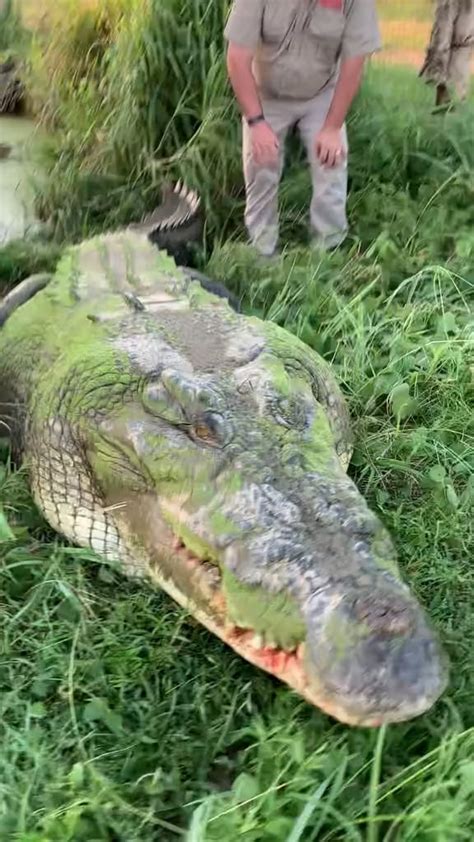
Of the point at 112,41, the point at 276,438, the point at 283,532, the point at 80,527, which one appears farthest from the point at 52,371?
the point at 112,41

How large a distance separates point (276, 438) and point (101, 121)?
3578 millimetres

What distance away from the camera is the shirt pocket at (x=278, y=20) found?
4219 mm

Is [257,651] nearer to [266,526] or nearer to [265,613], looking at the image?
[265,613]

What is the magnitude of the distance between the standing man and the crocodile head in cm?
187

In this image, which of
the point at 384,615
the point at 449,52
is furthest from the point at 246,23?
the point at 384,615

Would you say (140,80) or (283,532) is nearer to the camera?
(283,532)

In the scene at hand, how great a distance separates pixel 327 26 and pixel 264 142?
0.60 metres

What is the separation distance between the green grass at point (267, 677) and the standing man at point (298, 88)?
305 mm

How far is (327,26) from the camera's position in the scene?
14.0ft

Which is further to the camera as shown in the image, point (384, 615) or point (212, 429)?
point (212, 429)

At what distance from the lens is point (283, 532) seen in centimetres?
212

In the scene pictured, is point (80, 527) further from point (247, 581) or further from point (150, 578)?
point (247, 581)

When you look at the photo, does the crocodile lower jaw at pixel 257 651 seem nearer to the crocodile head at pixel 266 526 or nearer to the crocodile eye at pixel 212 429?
the crocodile head at pixel 266 526

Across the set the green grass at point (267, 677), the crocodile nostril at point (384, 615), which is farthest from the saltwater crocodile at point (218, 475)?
the green grass at point (267, 677)
